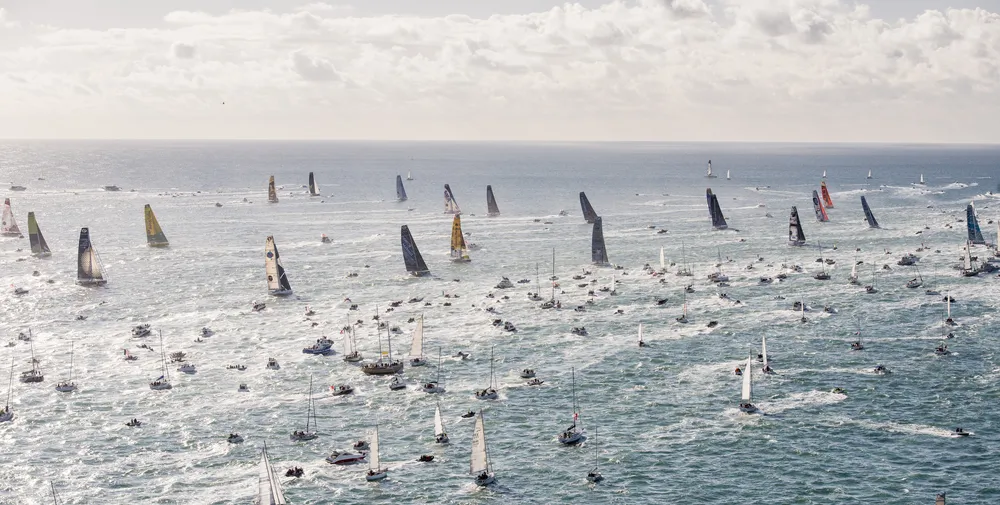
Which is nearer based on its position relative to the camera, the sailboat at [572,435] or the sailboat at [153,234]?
Result: the sailboat at [572,435]

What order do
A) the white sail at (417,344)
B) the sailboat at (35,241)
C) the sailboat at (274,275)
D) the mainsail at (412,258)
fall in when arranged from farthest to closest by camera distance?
the sailboat at (35,241), the mainsail at (412,258), the sailboat at (274,275), the white sail at (417,344)

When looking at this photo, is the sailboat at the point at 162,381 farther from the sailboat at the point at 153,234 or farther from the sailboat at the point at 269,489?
the sailboat at the point at 153,234

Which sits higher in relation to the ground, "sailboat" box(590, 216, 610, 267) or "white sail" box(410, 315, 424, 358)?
"sailboat" box(590, 216, 610, 267)

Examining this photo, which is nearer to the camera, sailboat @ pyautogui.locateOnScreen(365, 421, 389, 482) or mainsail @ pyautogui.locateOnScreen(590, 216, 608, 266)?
sailboat @ pyautogui.locateOnScreen(365, 421, 389, 482)

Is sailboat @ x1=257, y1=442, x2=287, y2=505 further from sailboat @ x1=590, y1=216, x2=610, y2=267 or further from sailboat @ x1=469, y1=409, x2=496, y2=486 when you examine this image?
sailboat @ x1=590, y1=216, x2=610, y2=267

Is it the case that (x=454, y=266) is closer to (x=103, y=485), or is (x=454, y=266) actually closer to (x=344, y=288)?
(x=344, y=288)

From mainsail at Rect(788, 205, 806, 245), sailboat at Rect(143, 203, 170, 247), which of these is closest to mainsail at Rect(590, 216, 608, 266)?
mainsail at Rect(788, 205, 806, 245)

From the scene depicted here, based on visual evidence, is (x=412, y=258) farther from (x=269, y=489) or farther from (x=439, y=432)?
(x=269, y=489)

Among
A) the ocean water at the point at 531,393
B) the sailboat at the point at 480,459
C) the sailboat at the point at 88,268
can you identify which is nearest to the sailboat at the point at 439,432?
the ocean water at the point at 531,393

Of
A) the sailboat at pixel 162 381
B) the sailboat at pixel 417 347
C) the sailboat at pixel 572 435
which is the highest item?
the sailboat at pixel 417 347

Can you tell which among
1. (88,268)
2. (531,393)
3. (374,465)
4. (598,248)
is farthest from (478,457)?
(88,268)
